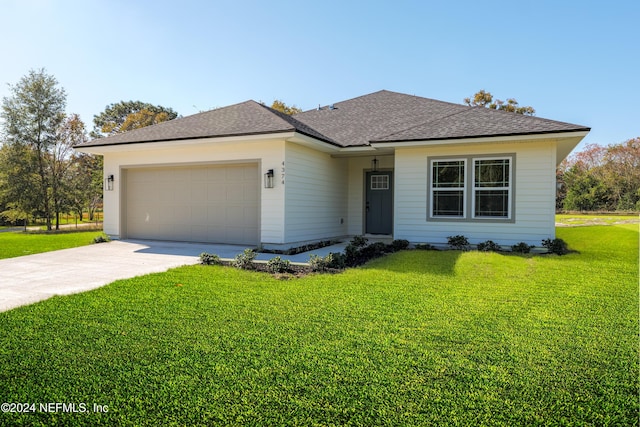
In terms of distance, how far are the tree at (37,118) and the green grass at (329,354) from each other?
1569cm

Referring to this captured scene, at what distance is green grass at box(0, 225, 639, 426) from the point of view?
96.8 inches

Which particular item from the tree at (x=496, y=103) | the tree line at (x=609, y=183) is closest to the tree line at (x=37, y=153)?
the tree at (x=496, y=103)

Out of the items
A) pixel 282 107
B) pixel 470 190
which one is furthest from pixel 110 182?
pixel 282 107

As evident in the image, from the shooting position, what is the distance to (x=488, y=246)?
9.80m

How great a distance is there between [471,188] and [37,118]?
18632 millimetres

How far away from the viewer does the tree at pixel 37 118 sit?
1744cm

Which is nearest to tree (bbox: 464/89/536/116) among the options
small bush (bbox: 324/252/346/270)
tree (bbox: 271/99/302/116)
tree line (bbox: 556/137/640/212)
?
tree line (bbox: 556/137/640/212)

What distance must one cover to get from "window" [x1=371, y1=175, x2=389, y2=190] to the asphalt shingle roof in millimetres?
1574

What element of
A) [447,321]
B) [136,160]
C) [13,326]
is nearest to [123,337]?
[13,326]

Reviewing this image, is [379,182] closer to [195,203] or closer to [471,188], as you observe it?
[471,188]

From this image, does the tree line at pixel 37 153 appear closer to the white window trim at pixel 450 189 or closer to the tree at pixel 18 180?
the tree at pixel 18 180

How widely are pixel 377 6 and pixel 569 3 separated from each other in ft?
17.6

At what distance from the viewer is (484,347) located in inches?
138

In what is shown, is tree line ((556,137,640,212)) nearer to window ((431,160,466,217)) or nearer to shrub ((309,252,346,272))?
window ((431,160,466,217))
